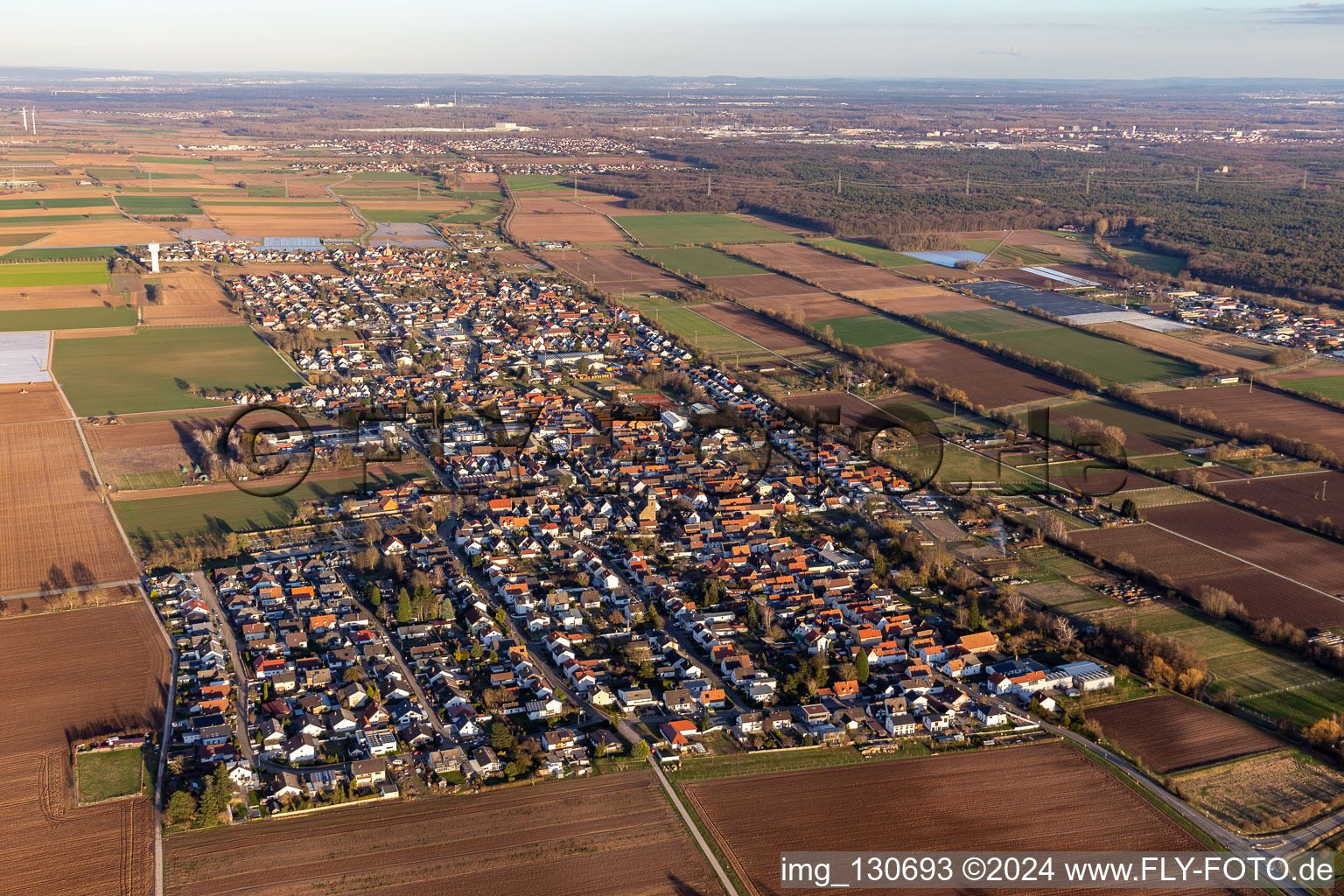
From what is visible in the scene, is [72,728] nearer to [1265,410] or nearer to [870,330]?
[1265,410]

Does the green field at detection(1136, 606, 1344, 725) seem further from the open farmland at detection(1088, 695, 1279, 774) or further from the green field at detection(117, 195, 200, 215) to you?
the green field at detection(117, 195, 200, 215)

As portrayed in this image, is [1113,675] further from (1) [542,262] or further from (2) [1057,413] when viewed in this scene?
(1) [542,262]

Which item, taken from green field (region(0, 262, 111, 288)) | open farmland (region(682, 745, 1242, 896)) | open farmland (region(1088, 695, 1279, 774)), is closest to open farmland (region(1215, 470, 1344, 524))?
open farmland (region(1088, 695, 1279, 774))

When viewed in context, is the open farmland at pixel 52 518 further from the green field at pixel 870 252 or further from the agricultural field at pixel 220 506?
the green field at pixel 870 252

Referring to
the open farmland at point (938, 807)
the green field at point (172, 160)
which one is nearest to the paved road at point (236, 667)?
the open farmland at point (938, 807)

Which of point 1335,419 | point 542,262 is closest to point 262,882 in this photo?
point 1335,419

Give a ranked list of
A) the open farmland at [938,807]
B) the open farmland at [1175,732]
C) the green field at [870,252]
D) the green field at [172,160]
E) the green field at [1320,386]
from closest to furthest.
Result: the open farmland at [938,807], the open farmland at [1175,732], the green field at [1320,386], the green field at [870,252], the green field at [172,160]

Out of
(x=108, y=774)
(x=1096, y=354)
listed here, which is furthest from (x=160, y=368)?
(x=1096, y=354)
